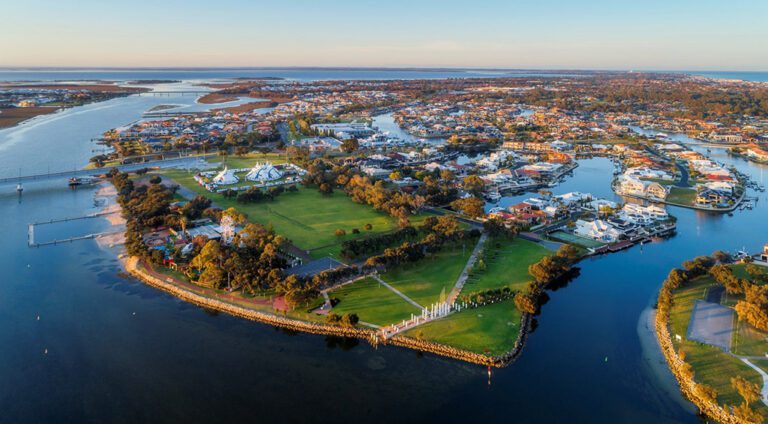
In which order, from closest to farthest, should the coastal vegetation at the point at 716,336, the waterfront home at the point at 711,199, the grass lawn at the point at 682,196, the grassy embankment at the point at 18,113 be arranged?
1. the coastal vegetation at the point at 716,336
2. the waterfront home at the point at 711,199
3. the grass lawn at the point at 682,196
4. the grassy embankment at the point at 18,113

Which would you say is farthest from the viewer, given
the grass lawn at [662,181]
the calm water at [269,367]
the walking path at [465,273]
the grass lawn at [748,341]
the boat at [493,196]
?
the grass lawn at [662,181]

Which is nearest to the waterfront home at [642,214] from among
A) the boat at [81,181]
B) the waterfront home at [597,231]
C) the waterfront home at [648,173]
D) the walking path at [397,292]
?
the waterfront home at [597,231]

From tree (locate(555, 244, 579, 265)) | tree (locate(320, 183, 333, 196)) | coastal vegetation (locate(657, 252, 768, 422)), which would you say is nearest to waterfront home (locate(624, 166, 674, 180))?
coastal vegetation (locate(657, 252, 768, 422))

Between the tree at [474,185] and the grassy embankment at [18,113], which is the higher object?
the grassy embankment at [18,113]

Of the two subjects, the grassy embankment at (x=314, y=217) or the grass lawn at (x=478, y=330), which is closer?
the grass lawn at (x=478, y=330)

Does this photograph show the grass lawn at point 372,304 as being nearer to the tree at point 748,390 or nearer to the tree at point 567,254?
the tree at point 567,254

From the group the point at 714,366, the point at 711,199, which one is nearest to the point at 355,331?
the point at 714,366

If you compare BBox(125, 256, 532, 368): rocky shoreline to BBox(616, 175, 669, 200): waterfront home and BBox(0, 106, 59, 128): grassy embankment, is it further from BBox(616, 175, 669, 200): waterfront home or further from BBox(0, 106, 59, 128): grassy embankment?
BBox(0, 106, 59, 128): grassy embankment
